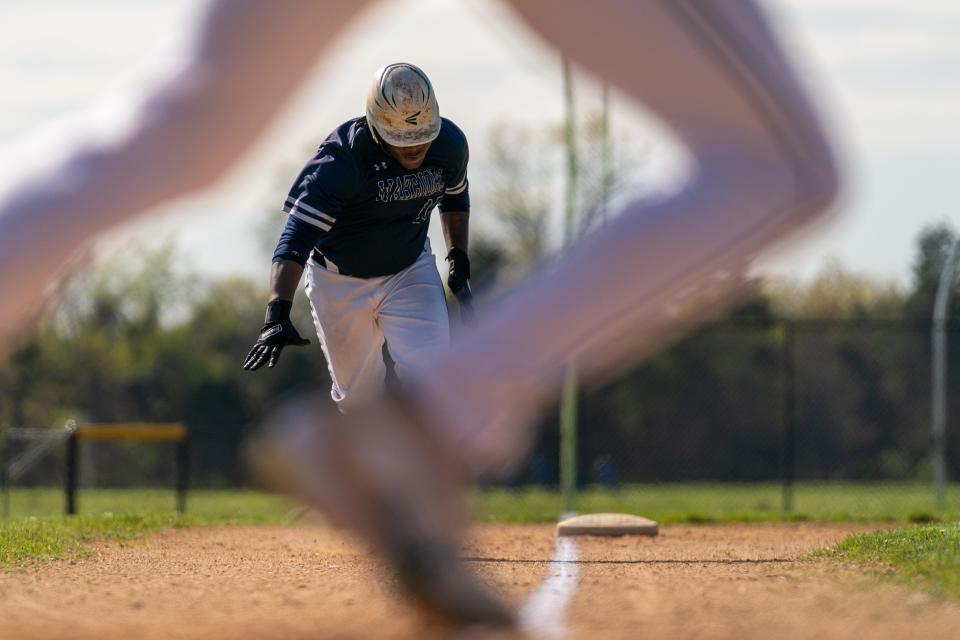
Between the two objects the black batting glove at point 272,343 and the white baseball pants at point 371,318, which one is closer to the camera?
the black batting glove at point 272,343

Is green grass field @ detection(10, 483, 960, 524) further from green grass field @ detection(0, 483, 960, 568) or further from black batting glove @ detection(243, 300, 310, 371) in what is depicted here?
black batting glove @ detection(243, 300, 310, 371)

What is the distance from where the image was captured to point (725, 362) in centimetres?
3853

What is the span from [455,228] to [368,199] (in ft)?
2.20

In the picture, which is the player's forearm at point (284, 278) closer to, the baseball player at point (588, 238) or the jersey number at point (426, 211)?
the jersey number at point (426, 211)

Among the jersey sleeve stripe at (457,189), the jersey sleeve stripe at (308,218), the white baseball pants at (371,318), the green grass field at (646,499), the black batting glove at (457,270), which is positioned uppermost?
the jersey sleeve stripe at (457,189)

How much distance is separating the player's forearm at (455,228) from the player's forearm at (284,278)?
4.79 feet

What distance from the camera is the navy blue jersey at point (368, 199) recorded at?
23.0 ft

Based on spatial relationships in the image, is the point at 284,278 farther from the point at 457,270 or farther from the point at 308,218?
the point at 457,270

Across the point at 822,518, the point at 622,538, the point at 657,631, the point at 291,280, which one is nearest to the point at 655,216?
the point at 657,631

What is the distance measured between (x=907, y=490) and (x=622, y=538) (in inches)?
919

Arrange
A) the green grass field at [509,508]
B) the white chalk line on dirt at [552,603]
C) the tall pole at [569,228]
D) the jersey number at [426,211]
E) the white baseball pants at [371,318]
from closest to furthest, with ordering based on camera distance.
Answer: the white chalk line on dirt at [552,603] → the white baseball pants at [371,318] → the jersey number at [426,211] → the green grass field at [509,508] → the tall pole at [569,228]

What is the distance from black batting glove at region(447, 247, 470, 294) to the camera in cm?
734

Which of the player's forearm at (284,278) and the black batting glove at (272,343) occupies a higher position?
the player's forearm at (284,278)

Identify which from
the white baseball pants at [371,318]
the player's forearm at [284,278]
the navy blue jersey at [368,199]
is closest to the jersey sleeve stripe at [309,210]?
the navy blue jersey at [368,199]
